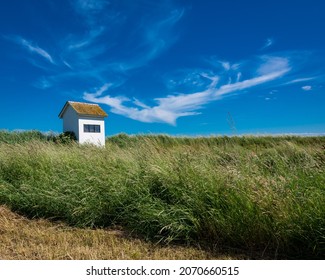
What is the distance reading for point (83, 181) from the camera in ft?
20.1

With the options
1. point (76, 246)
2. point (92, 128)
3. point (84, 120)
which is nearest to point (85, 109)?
point (84, 120)

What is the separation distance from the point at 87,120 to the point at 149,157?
80.9 feet

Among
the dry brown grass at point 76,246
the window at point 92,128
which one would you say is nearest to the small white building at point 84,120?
the window at point 92,128

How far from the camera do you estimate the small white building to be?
29438 millimetres

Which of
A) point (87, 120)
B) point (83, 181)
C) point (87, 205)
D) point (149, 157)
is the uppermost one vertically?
point (87, 120)

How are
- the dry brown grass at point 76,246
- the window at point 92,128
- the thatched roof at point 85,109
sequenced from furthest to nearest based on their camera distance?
1. the window at point 92,128
2. the thatched roof at point 85,109
3. the dry brown grass at point 76,246

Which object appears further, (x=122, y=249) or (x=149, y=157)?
(x=149, y=157)

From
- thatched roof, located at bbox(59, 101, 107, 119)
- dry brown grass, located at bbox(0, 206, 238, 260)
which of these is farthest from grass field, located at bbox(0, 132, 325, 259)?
thatched roof, located at bbox(59, 101, 107, 119)

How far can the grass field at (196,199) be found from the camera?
12.8 ft

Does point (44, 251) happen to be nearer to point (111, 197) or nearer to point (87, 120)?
point (111, 197)

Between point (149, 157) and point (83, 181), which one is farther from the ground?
point (149, 157)

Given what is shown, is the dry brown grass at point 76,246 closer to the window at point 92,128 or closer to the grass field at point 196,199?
the grass field at point 196,199
